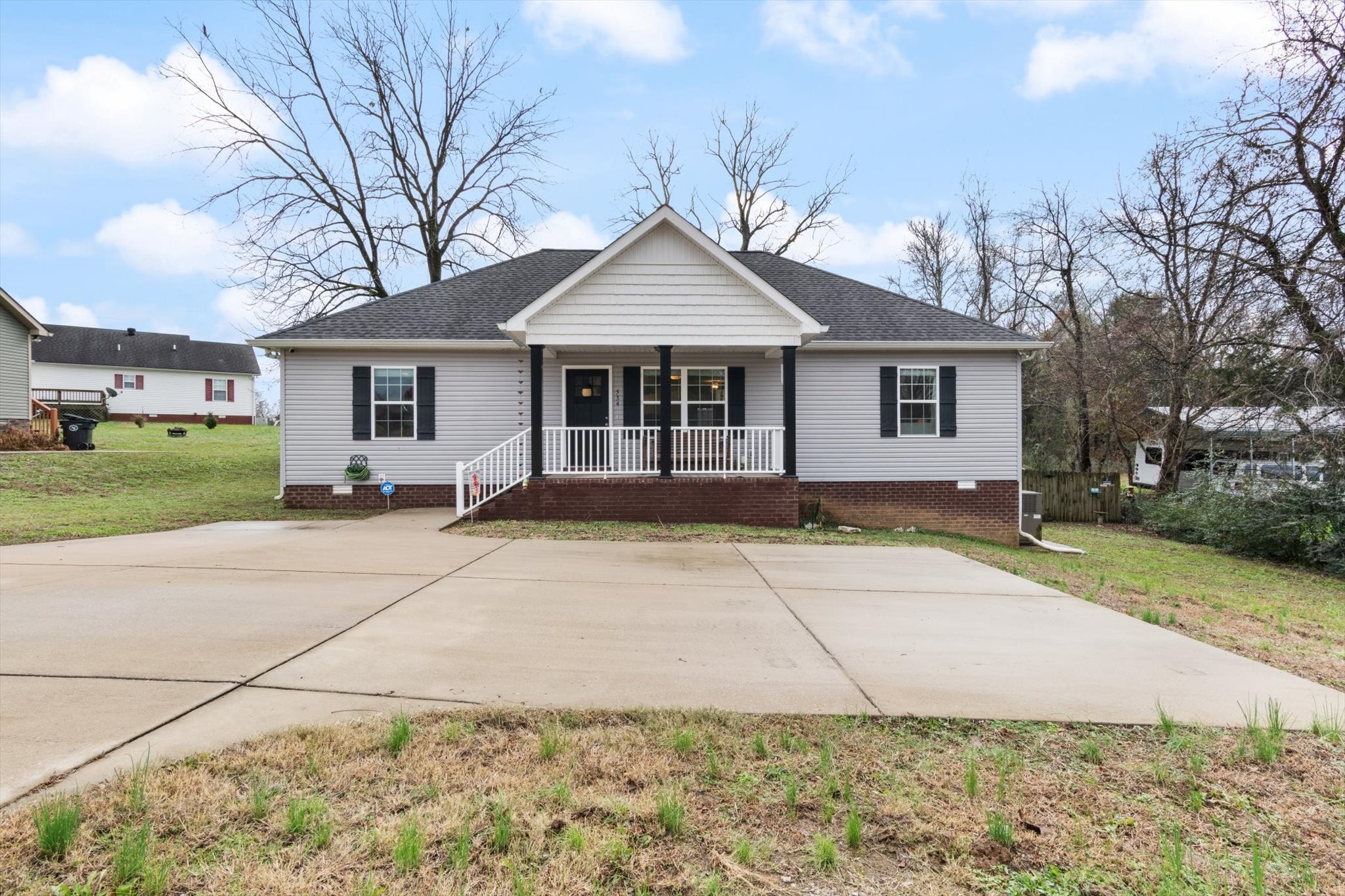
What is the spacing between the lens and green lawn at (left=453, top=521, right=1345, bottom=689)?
224 inches

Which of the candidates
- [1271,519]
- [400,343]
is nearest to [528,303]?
[400,343]

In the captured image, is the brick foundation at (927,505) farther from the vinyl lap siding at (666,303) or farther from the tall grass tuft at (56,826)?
the tall grass tuft at (56,826)

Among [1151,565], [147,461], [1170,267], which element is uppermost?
[1170,267]

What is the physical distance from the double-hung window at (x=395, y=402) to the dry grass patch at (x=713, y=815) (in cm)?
1101

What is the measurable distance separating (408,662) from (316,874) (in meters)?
2.16

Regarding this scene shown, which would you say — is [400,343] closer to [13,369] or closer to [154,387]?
[13,369]

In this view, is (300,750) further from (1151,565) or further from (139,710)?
(1151,565)

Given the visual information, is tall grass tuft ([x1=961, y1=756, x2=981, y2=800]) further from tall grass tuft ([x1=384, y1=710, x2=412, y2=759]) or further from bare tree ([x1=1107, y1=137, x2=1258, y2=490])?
bare tree ([x1=1107, y1=137, x2=1258, y2=490])

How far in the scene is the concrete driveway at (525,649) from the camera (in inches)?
136

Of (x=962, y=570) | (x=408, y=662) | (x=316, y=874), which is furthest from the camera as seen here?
(x=962, y=570)

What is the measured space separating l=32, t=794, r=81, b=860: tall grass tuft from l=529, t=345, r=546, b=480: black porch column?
9302 mm

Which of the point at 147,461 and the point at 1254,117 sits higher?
the point at 1254,117

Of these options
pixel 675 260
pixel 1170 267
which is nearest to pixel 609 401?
pixel 675 260

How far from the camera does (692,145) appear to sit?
26.7 metres
